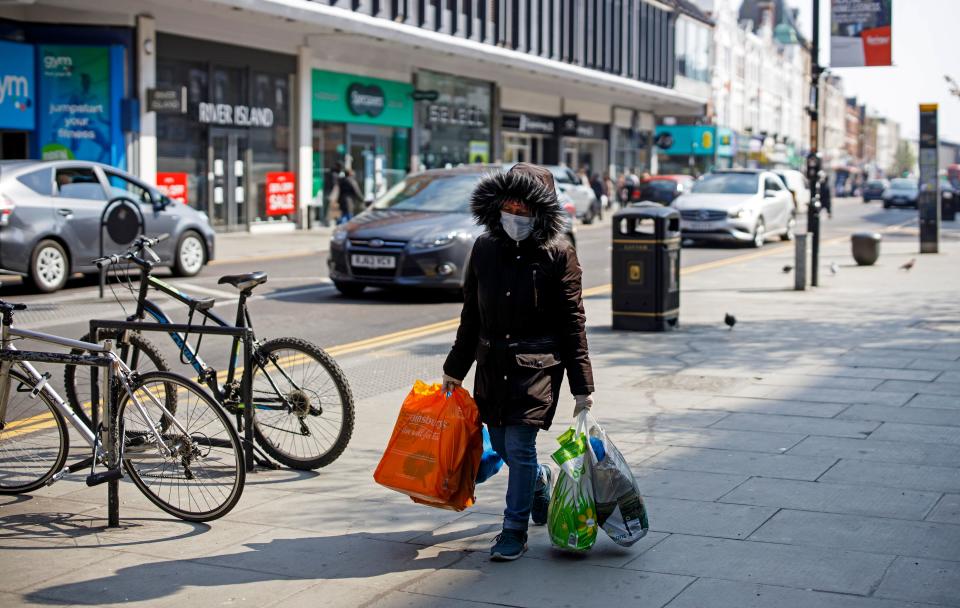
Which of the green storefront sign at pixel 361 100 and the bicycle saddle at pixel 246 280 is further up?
the green storefront sign at pixel 361 100

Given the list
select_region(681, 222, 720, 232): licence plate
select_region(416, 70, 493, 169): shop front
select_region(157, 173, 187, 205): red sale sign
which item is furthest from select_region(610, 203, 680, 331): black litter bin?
select_region(416, 70, 493, 169): shop front

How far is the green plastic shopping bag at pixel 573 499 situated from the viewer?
16.5 ft

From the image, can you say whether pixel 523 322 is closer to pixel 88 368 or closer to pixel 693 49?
pixel 88 368

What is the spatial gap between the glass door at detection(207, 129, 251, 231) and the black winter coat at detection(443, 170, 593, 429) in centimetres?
2404

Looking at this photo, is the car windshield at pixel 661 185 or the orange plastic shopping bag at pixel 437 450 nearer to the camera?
the orange plastic shopping bag at pixel 437 450

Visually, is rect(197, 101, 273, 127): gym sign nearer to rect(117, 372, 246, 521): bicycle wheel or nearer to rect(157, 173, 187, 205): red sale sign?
rect(157, 173, 187, 205): red sale sign

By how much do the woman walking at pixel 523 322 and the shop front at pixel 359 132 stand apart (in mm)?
26158

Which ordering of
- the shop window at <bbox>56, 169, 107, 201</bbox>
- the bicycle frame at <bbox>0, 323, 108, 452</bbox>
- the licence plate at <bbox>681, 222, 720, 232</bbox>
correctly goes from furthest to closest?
1. the licence plate at <bbox>681, 222, 720, 232</bbox>
2. the shop window at <bbox>56, 169, 107, 201</bbox>
3. the bicycle frame at <bbox>0, 323, 108, 452</bbox>

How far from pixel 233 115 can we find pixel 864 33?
53.0ft

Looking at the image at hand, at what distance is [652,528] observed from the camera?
5.45 meters

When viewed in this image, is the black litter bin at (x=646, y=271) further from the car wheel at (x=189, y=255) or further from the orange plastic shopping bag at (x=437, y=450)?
the car wheel at (x=189, y=255)

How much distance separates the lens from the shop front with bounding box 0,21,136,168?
24.9 meters

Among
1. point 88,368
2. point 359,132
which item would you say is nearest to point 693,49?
point 359,132

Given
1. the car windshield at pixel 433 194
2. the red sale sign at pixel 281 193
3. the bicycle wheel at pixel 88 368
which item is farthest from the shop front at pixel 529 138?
the bicycle wheel at pixel 88 368
